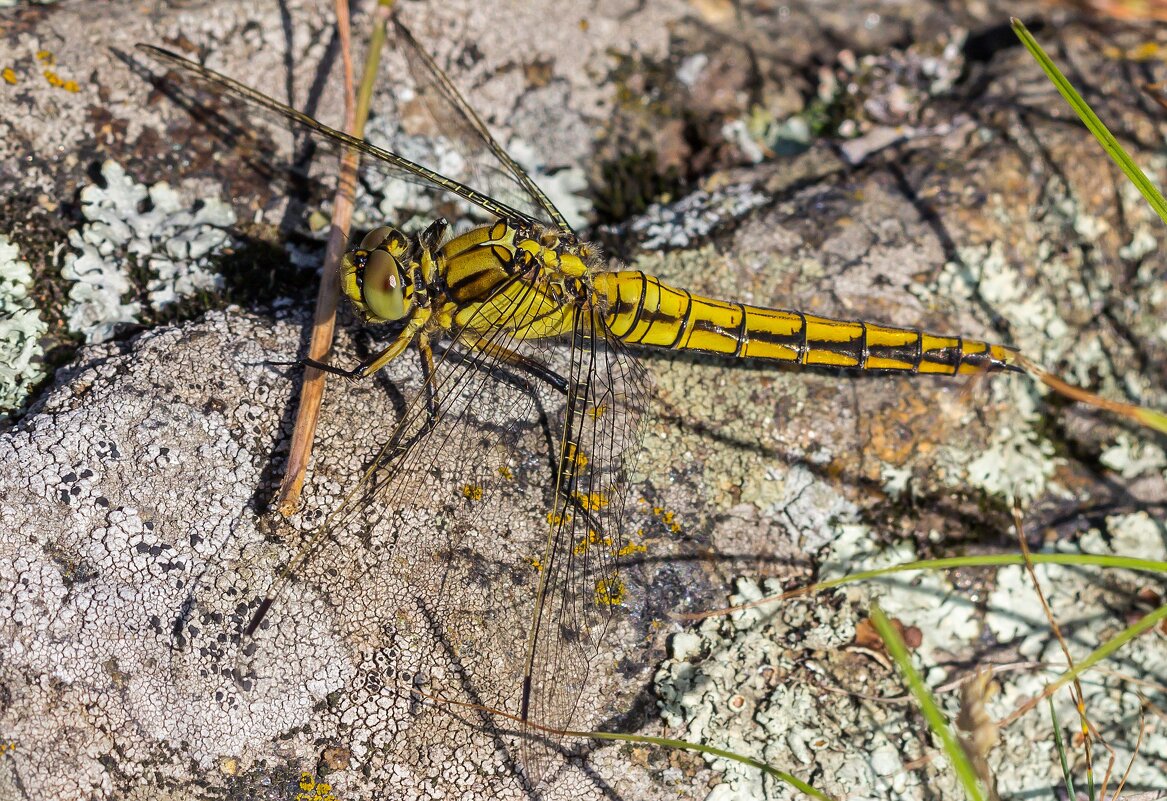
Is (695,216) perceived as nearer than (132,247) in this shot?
No

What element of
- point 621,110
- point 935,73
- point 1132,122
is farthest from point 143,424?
point 1132,122

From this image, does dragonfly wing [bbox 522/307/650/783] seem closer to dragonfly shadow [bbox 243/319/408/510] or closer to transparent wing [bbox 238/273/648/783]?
transparent wing [bbox 238/273/648/783]

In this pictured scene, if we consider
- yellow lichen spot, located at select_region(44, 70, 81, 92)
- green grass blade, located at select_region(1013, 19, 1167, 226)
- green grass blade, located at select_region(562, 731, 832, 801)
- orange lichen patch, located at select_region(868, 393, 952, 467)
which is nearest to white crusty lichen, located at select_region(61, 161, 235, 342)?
yellow lichen spot, located at select_region(44, 70, 81, 92)

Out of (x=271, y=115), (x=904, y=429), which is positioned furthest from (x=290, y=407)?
(x=904, y=429)

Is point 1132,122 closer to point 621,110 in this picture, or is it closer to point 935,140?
point 935,140

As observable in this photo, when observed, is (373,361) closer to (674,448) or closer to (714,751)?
(674,448)

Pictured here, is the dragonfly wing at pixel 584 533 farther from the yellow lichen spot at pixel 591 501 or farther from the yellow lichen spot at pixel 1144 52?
the yellow lichen spot at pixel 1144 52
